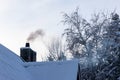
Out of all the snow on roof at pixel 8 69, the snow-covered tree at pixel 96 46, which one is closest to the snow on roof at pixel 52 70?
the snow on roof at pixel 8 69

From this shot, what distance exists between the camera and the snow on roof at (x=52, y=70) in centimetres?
1966

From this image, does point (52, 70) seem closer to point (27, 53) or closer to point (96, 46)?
point (27, 53)

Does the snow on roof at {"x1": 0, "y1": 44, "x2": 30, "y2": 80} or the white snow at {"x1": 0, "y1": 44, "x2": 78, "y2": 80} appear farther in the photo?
the white snow at {"x1": 0, "y1": 44, "x2": 78, "y2": 80}

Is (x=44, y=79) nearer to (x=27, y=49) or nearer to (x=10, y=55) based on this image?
(x=10, y=55)

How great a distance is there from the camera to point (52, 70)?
20094mm

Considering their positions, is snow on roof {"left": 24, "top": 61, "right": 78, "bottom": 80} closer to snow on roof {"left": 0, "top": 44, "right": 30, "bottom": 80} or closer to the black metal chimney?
snow on roof {"left": 0, "top": 44, "right": 30, "bottom": 80}

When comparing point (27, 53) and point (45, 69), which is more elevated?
point (27, 53)

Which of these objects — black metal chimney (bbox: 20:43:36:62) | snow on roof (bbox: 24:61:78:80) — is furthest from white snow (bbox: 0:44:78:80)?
black metal chimney (bbox: 20:43:36:62)


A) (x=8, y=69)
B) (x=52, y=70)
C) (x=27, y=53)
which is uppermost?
(x=27, y=53)

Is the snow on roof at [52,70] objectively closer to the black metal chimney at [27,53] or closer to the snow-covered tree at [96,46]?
the black metal chimney at [27,53]

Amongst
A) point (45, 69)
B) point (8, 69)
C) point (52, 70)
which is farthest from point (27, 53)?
point (8, 69)

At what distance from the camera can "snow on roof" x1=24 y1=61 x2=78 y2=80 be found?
1966cm

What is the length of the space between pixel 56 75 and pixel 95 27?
19425 millimetres

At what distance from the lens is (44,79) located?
19.3 meters
